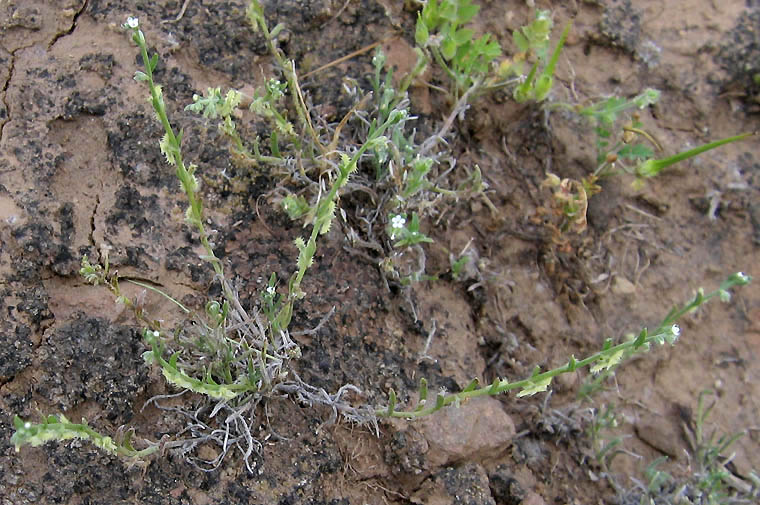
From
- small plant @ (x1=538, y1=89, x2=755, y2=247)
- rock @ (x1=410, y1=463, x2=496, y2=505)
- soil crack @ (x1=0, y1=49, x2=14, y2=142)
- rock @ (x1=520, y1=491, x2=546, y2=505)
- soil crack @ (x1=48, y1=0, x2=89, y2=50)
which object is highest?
soil crack @ (x1=48, y1=0, x2=89, y2=50)

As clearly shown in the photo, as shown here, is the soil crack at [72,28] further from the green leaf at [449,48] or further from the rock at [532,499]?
the rock at [532,499]

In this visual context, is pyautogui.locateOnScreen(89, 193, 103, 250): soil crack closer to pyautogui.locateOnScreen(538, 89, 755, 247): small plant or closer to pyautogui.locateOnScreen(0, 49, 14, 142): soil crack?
pyautogui.locateOnScreen(0, 49, 14, 142): soil crack

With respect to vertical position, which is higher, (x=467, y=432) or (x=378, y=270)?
(x=378, y=270)

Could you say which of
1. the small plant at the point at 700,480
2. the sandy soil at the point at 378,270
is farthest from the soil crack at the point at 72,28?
the small plant at the point at 700,480

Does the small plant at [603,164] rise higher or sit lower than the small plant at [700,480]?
higher

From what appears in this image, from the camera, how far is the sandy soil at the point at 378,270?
6.97 feet

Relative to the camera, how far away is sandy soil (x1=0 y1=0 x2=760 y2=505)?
2125mm

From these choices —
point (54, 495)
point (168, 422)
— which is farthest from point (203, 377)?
point (54, 495)

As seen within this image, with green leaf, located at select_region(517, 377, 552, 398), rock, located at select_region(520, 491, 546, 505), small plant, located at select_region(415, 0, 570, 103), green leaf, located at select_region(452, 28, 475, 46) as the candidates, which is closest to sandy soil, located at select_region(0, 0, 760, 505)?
rock, located at select_region(520, 491, 546, 505)

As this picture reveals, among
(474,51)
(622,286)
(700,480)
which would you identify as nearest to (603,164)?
(622,286)

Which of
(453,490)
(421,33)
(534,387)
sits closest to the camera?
(534,387)

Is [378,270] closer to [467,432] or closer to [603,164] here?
[467,432]

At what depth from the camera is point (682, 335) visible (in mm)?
3035

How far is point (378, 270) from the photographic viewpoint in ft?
8.41
